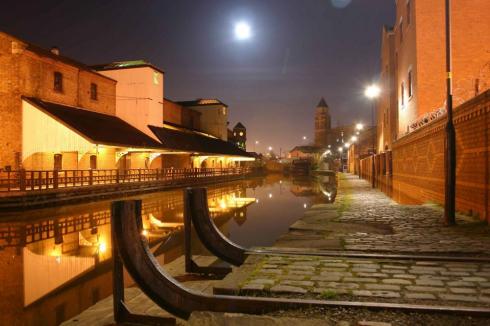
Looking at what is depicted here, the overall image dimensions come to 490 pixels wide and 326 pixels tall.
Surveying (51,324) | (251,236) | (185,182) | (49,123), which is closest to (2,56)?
(49,123)

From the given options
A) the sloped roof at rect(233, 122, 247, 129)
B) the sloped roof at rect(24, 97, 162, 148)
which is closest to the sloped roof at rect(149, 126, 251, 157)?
the sloped roof at rect(24, 97, 162, 148)

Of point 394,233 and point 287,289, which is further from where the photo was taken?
point 394,233

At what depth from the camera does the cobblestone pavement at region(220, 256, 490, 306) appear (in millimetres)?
4219

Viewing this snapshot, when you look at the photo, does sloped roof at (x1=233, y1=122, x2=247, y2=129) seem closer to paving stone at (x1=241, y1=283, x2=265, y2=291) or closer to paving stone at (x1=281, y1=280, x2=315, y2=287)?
paving stone at (x1=281, y1=280, x2=315, y2=287)

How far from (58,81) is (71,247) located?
22184 mm

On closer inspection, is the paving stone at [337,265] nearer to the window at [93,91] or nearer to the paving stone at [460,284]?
the paving stone at [460,284]

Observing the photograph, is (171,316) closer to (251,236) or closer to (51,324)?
(51,324)

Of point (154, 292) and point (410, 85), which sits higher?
point (410, 85)

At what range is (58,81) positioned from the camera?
93.3 feet

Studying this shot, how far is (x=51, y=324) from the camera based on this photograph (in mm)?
5059

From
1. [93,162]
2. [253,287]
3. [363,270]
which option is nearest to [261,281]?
[253,287]

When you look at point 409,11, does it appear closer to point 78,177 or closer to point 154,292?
point 78,177

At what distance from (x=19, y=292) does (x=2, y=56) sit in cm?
2231

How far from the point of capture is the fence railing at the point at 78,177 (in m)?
19.4
